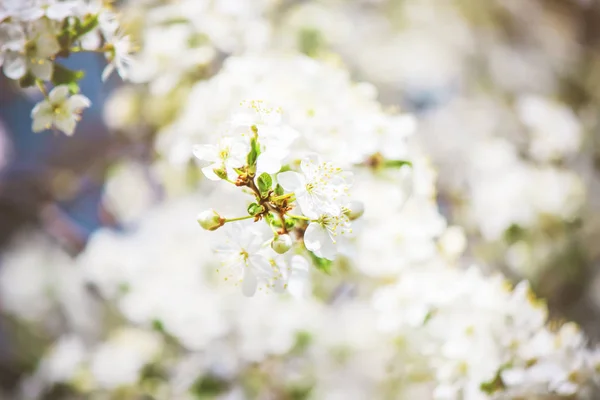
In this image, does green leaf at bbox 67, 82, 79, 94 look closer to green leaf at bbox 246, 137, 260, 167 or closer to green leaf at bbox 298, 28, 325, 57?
green leaf at bbox 246, 137, 260, 167

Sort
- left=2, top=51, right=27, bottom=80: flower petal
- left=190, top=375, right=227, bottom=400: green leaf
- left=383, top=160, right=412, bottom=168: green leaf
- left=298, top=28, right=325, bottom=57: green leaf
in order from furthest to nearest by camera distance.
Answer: left=298, top=28, right=325, bottom=57: green leaf, left=190, top=375, right=227, bottom=400: green leaf, left=383, top=160, right=412, bottom=168: green leaf, left=2, top=51, right=27, bottom=80: flower petal

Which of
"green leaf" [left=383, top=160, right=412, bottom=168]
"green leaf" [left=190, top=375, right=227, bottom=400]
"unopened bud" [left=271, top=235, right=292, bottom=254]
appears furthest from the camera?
"green leaf" [left=190, top=375, right=227, bottom=400]

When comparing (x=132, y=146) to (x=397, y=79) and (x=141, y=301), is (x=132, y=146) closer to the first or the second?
(x=141, y=301)

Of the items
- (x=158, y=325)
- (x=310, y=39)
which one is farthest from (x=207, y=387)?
(x=310, y=39)

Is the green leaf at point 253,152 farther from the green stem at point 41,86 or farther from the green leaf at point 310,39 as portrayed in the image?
the green leaf at point 310,39

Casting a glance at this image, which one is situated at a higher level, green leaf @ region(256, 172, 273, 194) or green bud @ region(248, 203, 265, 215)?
green leaf @ region(256, 172, 273, 194)

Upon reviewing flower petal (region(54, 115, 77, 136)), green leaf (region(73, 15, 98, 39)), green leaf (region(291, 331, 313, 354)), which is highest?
green leaf (region(73, 15, 98, 39))

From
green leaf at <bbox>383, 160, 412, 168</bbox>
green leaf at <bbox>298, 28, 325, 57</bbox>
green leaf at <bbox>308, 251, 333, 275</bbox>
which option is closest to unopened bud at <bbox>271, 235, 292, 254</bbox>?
green leaf at <bbox>308, 251, 333, 275</bbox>
